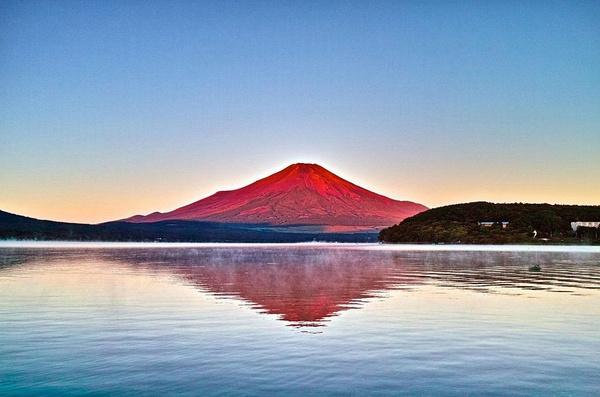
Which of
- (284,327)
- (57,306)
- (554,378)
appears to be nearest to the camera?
(554,378)

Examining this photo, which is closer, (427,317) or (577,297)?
(427,317)

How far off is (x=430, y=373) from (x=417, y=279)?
1380 inches

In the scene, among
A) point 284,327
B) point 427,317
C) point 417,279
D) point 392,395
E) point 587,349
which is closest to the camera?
point 392,395

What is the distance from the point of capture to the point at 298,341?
2234cm

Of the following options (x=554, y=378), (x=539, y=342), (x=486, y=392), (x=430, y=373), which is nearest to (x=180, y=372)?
(x=430, y=373)

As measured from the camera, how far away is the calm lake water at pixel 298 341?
1656 cm

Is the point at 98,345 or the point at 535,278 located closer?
the point at 98,345

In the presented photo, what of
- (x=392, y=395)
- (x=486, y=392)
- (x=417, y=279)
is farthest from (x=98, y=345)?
(x=417, y=279)

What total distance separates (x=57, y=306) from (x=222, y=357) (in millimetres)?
16934

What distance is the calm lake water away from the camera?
16.6 m

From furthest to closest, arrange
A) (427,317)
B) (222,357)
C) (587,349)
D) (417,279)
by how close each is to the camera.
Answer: (417,279) < (427,317) < (587,349) < (222,357)

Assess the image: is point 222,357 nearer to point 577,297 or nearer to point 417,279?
point 577,297

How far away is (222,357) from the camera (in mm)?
19750

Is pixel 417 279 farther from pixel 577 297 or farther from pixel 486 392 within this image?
pixel 486 392
